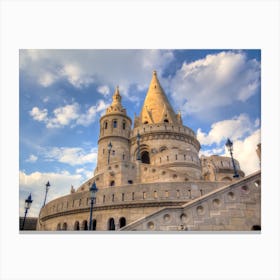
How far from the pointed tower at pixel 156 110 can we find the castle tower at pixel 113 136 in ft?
7.77

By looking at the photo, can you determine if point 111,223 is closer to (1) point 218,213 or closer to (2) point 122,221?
(2) point 122,221

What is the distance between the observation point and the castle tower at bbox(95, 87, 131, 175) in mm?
22000

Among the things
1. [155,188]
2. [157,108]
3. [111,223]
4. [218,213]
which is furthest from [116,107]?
[218,213]

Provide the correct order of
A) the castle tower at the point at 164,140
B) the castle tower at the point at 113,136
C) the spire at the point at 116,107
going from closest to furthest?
the castle tower at the point at 164,140, the castle tower at the point at 113,136, the spire at the point at 116,107

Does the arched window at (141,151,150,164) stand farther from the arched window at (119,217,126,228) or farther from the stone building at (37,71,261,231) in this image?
the arched window at (119,217,126,228)

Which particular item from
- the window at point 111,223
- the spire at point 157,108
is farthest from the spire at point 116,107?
the window at point 111,223

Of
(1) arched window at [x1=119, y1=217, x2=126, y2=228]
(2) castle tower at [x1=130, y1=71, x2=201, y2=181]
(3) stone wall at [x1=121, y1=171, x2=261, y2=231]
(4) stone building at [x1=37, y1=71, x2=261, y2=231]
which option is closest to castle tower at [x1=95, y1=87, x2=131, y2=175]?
(4) stone building at [x1=37, y1=71, x2=261, y2=231]

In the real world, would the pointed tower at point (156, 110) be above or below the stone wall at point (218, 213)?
above

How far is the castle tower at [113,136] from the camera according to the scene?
72.2 ft

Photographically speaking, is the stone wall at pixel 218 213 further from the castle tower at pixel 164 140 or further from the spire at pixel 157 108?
the spire at pixel 157 108

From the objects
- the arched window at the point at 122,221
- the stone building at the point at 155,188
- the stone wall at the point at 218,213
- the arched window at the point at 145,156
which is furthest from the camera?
the arched window at the point at 145,156

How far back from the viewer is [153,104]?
27.0m
